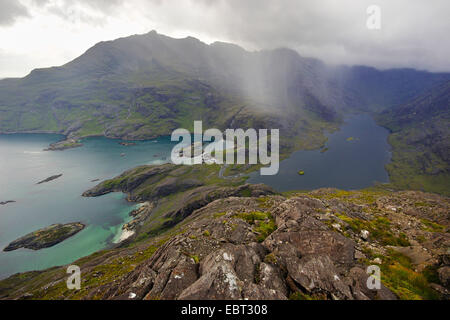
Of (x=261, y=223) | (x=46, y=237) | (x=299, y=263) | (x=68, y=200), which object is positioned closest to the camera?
(x=299, y=263)

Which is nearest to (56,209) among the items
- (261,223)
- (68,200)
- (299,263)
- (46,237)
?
(68,200)

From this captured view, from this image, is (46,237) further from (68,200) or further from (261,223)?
(261,223)

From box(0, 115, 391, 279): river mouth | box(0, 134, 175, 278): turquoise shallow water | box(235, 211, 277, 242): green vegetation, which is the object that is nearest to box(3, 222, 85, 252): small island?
box(0, 115, 391, 279): river mouth

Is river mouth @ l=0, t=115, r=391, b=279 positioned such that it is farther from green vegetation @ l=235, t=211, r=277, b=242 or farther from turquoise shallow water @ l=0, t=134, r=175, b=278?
green vegetation @ l=235, t=211, r=277, b=242

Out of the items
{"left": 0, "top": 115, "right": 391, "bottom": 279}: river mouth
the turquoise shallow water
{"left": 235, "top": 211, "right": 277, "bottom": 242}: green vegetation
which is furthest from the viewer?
{"left": 0, "top": 115, "right": 391, "bottom": 279}: river mouth

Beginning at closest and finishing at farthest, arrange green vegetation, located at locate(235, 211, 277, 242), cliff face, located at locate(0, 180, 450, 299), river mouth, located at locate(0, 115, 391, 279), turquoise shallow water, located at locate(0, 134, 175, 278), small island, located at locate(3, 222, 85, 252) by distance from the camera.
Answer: cliff face, located at locate(0, 180, 450, 299)
green vegetation, located at locate(235, 211, 277, 242)
turquoise shallow water, located at locate(0, 134, 175, 278)
river mouth, located at locate(0, 115, 391, 279)
small island, located at locate(3, 222, 85, 252)

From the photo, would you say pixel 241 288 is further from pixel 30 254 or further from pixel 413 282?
pixel 30 254

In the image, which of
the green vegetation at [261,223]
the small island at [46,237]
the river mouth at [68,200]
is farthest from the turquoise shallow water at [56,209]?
the green vegetation at [261,223]

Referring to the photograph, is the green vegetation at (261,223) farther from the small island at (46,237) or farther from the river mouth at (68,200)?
the small island at (46,237)

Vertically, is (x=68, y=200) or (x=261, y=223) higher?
(x=261, y=223)
